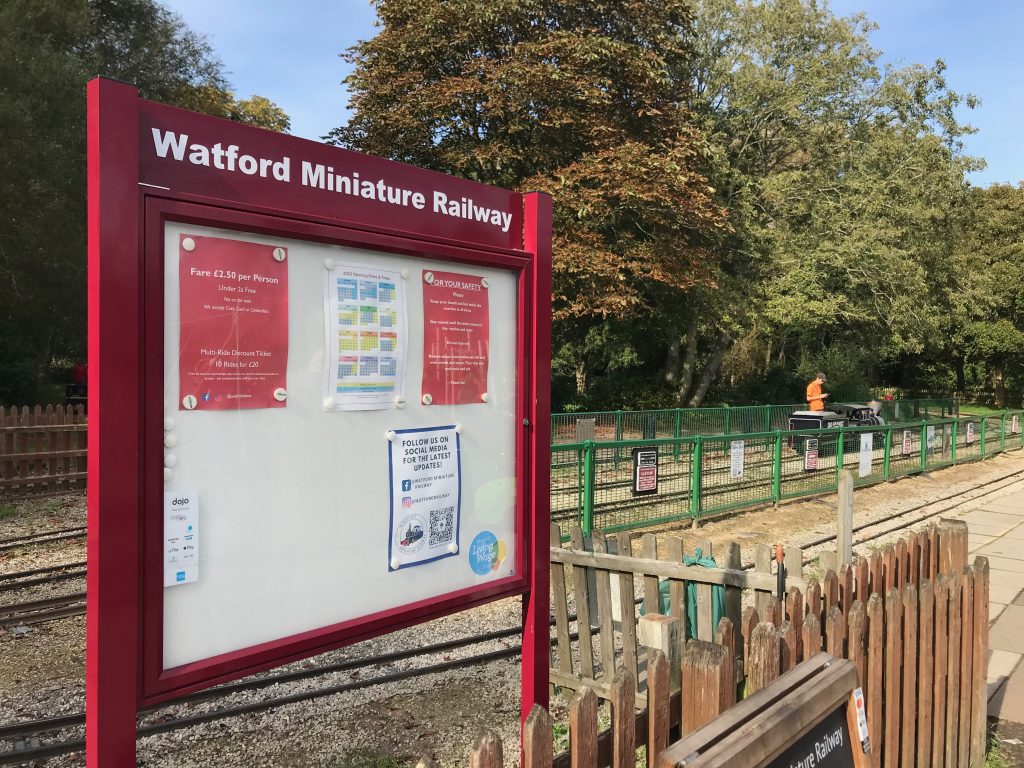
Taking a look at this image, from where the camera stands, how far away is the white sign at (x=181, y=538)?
215 cm

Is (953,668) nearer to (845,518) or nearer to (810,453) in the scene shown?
(845,518)

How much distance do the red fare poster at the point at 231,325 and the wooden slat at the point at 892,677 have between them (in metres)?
2.48

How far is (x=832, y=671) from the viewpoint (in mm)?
2285

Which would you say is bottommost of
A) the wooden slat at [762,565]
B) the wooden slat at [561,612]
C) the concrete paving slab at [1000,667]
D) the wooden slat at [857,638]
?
the concrete paving slab at [1000,667]

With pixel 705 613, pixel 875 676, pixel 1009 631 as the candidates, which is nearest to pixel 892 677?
pixel 875 676

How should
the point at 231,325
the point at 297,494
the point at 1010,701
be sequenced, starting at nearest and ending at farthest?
1. the point at 231,325
2. the point at 297,494
3. the point at 1010,701

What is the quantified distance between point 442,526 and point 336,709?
260cm

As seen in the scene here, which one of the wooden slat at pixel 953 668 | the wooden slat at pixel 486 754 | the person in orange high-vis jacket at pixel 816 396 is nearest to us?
the wooden slat at pixel 486 754

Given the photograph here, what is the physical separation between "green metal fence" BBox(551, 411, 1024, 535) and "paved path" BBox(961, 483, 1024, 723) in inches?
83.7

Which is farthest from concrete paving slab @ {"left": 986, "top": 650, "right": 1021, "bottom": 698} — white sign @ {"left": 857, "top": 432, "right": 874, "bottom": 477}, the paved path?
white sign @ {"left": 857, "top": 432, "right": 874, "bottom": 477}

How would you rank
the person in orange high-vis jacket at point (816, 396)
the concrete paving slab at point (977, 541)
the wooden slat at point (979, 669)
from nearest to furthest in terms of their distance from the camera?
the wooden slat at point (979, 669), the concrete paving slab at point (977, 541), the person in orange high-vis jacket at point (816, 396)

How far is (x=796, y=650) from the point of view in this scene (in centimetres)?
256

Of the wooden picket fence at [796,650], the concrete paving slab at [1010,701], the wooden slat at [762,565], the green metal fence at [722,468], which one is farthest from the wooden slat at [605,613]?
the green metal fence at [722,468]

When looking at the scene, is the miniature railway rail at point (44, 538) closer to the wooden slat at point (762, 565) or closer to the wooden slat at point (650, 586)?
the wooden slat at point (650, 586)
